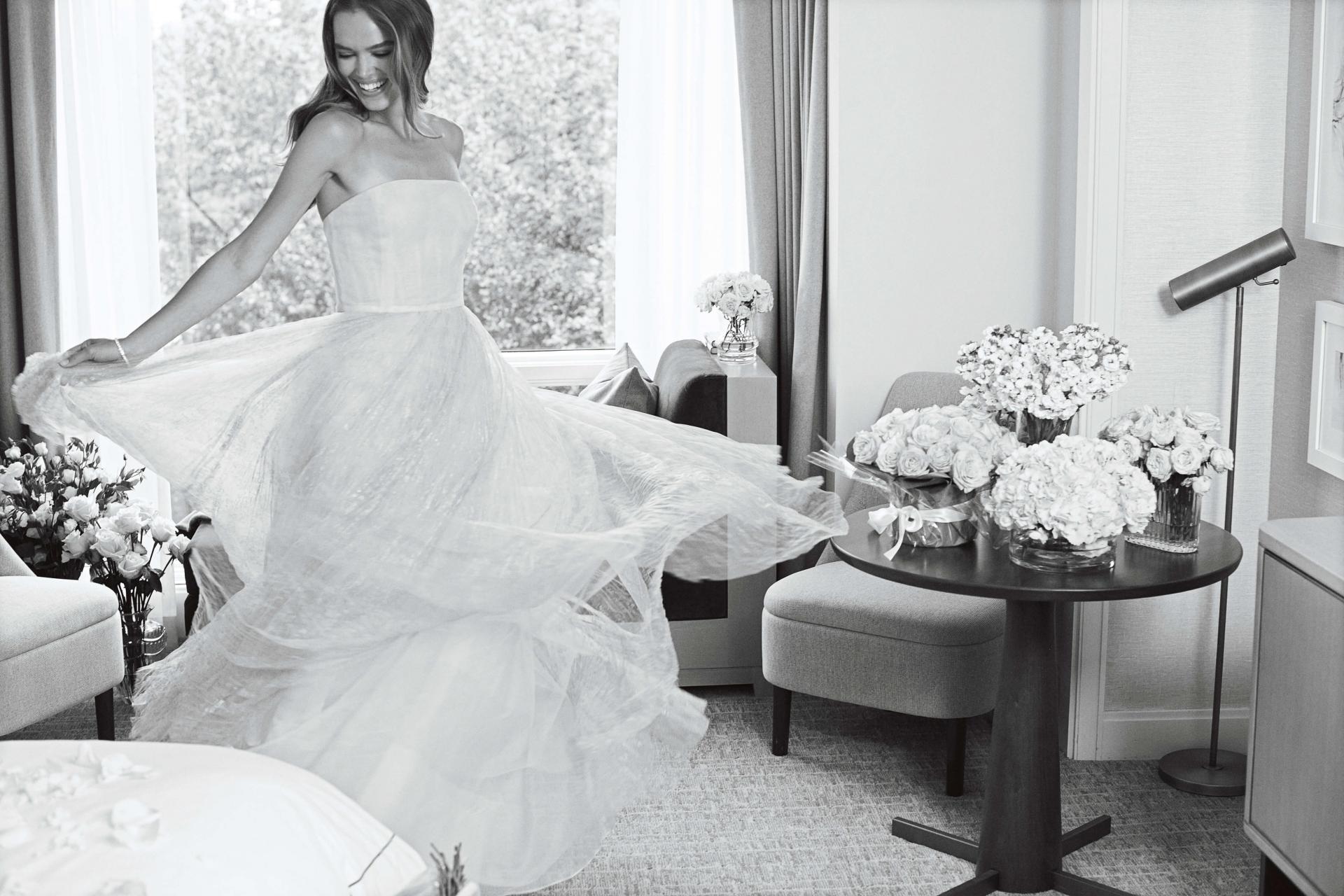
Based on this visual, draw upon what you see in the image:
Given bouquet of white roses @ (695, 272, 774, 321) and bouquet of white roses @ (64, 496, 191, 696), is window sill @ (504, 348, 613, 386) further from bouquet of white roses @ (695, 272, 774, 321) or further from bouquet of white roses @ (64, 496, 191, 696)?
bouquet of white roses @ (64, 496, 191, 696)

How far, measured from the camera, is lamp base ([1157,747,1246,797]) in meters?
3.18

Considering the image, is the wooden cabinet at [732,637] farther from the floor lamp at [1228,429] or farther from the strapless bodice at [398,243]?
the strapless bodice at [398,243]

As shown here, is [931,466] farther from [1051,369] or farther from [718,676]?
[718,676]

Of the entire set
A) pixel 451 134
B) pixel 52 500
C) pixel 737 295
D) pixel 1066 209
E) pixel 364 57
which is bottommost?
pixel 52 500

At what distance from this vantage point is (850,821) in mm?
3104

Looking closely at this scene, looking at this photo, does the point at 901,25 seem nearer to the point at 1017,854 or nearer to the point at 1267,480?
the point at 1267,480

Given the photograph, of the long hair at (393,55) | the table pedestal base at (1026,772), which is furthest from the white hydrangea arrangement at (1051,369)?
the long hair at (393,55)

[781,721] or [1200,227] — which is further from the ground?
[1200,227]

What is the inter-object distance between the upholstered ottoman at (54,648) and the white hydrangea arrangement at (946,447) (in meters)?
1.96

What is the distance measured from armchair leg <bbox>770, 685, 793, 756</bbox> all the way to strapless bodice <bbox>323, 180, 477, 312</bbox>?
1.56 meters

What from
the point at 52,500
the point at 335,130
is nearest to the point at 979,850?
the point at 335,130

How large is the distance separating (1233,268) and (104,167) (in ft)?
11.0

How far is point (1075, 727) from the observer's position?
340cm

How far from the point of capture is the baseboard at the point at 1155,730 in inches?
133
